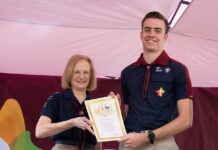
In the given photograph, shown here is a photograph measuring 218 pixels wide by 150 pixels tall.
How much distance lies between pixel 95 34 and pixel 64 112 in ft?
5.40

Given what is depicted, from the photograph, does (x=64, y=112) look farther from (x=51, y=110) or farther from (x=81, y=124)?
(x=81, y=124)

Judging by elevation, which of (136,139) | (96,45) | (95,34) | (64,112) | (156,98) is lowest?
(136,139)

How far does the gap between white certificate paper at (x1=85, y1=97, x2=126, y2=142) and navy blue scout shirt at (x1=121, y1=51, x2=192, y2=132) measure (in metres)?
0.12

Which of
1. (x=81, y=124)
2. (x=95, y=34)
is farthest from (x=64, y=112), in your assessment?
(x=95, y=34)

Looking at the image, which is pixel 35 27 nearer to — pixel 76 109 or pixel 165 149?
pixel 76 109

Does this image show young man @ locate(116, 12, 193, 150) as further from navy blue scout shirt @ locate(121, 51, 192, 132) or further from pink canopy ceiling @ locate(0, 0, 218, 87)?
pink canopy ceiling @ locate(0, 0, 218, 87)

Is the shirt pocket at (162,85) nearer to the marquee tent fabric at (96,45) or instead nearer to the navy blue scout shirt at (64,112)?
the navy blue scout shirt at (64,112)

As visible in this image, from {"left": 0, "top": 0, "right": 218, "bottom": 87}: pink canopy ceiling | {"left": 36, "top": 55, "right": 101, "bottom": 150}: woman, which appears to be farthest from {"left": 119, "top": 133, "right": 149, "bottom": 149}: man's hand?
{"left": 0, "top": 0, "right": 218, "bottom": 87}: pink canopy ceiling

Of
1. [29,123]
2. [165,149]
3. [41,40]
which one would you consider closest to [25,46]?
[41,40]

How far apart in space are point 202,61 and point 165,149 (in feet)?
8.54

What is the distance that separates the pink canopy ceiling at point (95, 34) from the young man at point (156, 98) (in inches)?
36.6

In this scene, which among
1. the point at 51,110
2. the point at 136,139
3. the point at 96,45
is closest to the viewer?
the point at 136,139

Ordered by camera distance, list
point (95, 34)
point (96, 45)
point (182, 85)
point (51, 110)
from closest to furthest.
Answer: point (182, 85), point (51, 110), point (95, 34), point (96, 45)

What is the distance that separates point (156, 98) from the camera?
2.25m
